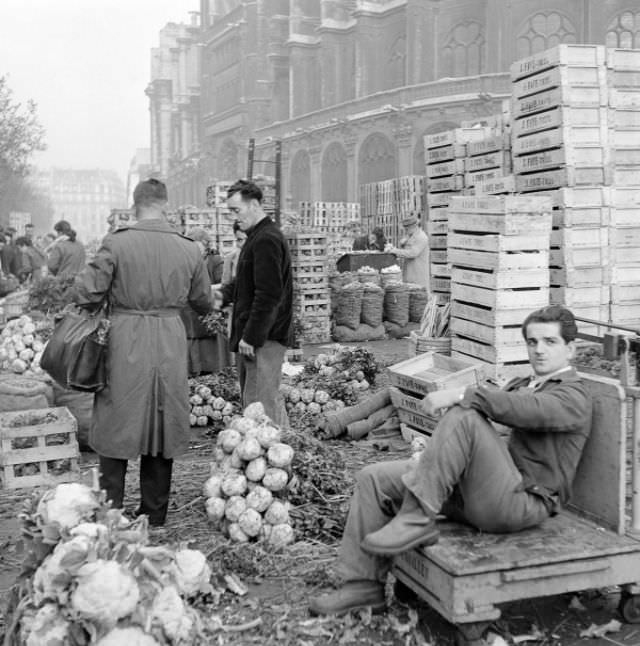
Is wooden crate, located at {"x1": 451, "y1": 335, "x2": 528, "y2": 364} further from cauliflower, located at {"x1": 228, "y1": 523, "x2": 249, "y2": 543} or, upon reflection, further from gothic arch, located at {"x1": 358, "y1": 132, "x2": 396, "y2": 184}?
gothic arch, located at {"x1": 358, "y1": 132, "x2": 396, "y2": 184}

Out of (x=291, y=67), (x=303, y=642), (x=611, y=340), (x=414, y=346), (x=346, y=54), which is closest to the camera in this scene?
(x=303, y=642)

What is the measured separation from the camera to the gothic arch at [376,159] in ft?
125

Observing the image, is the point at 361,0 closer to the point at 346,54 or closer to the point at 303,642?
the point at 346,54

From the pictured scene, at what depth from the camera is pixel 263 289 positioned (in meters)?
5.93

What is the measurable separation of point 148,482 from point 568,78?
18.4ft

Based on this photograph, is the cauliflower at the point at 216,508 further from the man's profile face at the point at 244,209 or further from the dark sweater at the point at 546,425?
the man's profile face at the point at 244,209

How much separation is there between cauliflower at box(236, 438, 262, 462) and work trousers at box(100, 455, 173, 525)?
1.56ft

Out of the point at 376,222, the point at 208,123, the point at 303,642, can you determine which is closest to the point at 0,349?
the point at 303,642

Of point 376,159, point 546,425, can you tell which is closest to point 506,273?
point 546,425

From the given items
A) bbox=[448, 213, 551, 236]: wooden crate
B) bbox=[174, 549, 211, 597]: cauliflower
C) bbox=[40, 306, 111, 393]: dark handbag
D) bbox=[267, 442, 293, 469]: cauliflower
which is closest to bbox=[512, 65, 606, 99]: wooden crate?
bbox=[448, 213, 551, 236]: wooden crate

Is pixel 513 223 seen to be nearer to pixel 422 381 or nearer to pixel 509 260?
pixel 509 260

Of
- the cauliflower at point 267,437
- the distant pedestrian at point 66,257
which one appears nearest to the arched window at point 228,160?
the distant pedestrian at point 66,257

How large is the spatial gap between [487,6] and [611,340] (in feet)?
113

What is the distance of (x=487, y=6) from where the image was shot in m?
35.0
